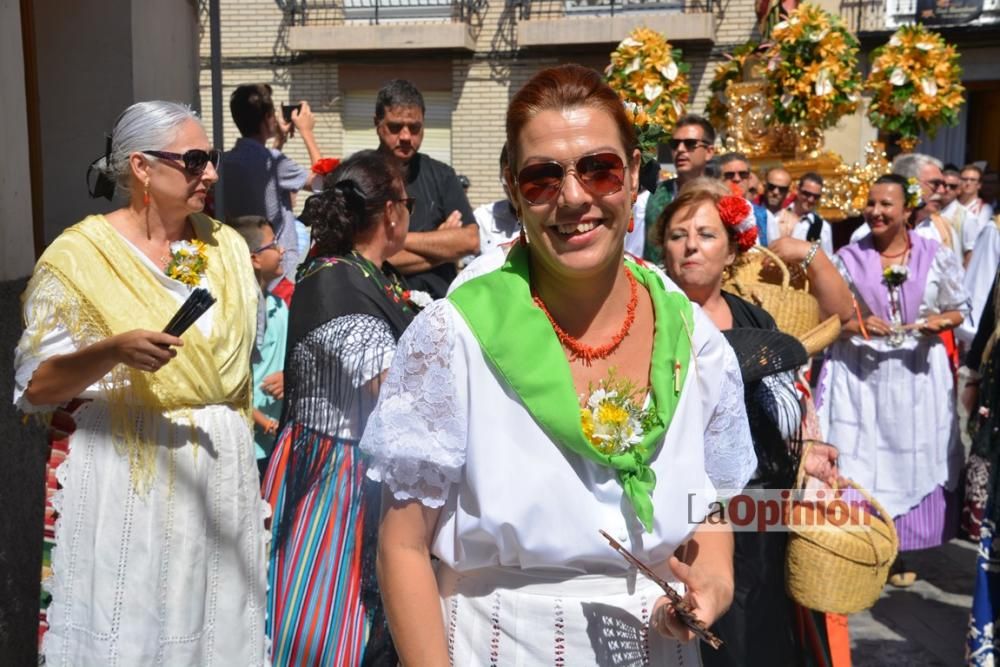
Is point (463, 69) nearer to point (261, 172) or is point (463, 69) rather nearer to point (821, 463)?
point (261, 172)

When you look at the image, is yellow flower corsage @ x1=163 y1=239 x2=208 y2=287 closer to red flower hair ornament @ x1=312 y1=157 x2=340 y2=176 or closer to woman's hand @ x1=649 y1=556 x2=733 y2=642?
red flower hair ornament @ x1=312 y1=157 x2=340 y2=176

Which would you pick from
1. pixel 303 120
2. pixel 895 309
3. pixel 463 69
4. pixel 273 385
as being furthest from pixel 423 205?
pixel 463 69

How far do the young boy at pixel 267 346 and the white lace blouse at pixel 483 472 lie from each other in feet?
9.48

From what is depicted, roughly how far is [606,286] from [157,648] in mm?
1981

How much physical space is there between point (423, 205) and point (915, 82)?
19.3ft

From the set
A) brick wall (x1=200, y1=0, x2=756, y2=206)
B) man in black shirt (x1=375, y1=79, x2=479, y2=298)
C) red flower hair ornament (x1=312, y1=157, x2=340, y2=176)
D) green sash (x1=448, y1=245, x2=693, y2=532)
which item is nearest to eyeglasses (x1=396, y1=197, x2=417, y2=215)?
red flower hair ornament (x1=312, y1=157, x2=340, y2=176)

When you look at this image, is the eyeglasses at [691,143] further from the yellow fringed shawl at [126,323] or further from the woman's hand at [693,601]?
the woman's hand at [693,601]

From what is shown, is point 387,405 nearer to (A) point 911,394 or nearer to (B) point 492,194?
(A) point 911,394

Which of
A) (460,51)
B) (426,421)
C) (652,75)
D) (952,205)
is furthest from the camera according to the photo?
(460,51)

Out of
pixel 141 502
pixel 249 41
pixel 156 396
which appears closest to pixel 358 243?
pixel 156 396

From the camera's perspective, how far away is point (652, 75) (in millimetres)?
8070

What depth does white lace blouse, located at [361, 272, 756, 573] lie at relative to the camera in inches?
80.1

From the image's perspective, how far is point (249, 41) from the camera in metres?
21.3

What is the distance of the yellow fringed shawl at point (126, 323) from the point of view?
3227 millimetres
